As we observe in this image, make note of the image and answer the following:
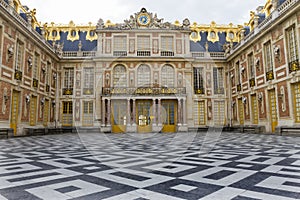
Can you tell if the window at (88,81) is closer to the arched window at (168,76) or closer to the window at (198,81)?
the arched window at (168,76)

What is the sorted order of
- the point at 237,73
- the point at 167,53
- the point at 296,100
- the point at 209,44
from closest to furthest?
the point at 296,100, the point at 237,73, the point at 167,53, the point at 209,44

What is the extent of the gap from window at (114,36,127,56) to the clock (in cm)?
225

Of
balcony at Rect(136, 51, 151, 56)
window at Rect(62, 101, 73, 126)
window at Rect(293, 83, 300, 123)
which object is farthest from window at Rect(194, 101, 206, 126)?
window at Rect(62, 101, 73, 126)

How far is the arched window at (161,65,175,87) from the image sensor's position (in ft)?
71.8

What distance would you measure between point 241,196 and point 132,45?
2089 centimetres

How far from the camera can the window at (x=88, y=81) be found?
21.9 meters

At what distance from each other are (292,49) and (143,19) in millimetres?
14018

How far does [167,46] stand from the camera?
2244 centimetres

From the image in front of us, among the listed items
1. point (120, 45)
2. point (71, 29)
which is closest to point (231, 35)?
point (120, 45)

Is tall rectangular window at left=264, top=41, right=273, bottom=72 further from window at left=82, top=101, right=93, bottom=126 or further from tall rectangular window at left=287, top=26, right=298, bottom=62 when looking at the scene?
window at left=82, top=101, right=93, bottom=126

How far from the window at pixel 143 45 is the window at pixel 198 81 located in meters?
5.28

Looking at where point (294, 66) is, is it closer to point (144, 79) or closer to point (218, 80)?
point (218, 80)

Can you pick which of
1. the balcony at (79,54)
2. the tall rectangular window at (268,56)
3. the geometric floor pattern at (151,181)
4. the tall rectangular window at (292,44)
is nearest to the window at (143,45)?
the balcony at (79,54)

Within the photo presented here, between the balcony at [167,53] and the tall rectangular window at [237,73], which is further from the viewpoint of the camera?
the balcony at [167,53]
